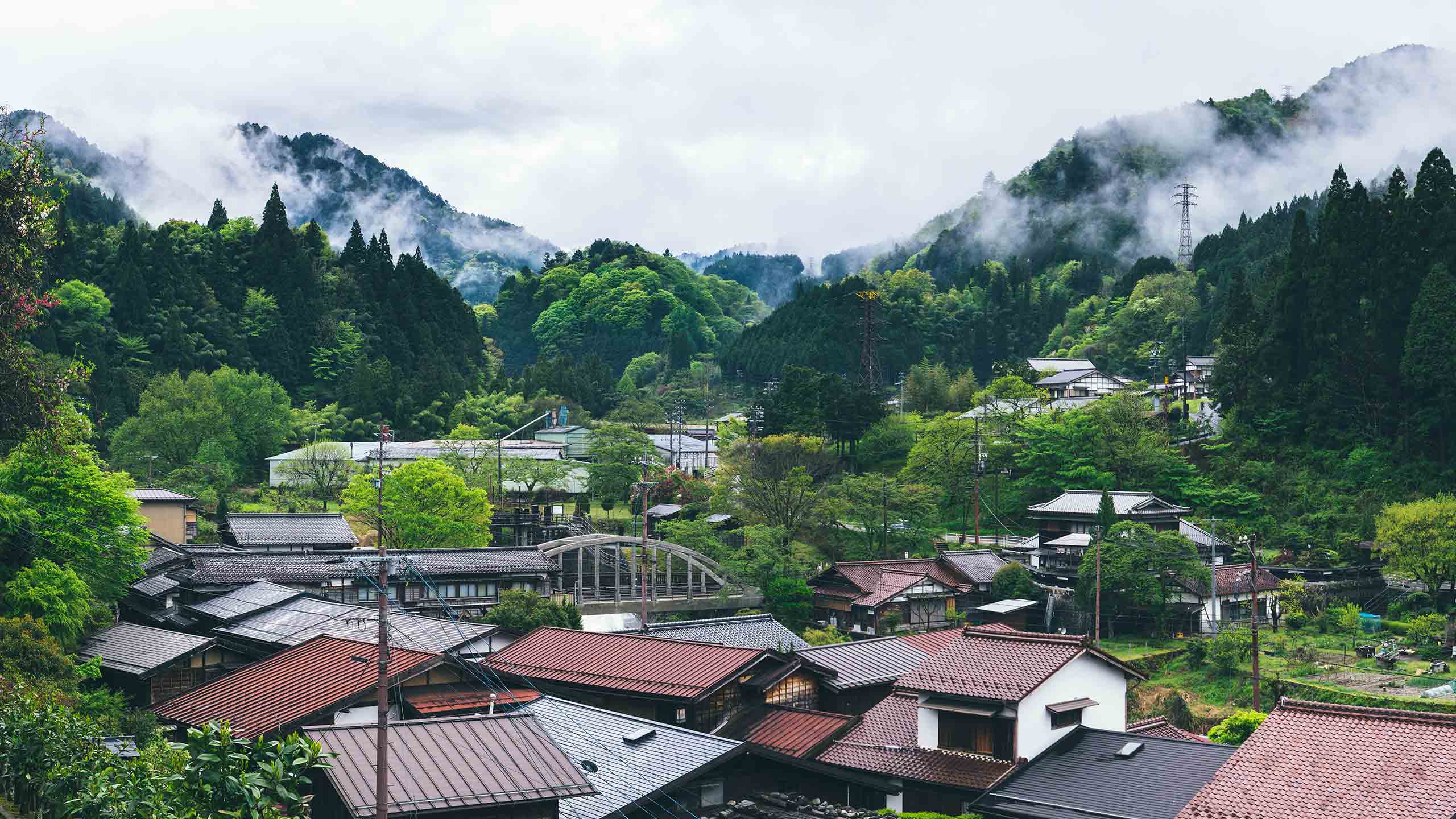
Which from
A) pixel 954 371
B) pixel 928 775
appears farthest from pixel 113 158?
pixel 928 775

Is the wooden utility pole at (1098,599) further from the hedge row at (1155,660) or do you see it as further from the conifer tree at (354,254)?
the conifer tree at (354,254)

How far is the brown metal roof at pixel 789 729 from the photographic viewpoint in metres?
23.0

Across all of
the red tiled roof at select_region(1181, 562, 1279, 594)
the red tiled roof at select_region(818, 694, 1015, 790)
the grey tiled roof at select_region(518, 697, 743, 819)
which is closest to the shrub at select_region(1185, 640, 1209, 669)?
the red tiled roof at select_region(1181, 562, 1279, 594)

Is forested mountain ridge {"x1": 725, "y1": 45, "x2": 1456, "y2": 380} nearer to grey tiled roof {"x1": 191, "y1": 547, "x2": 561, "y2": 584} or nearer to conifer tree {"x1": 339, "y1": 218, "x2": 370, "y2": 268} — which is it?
conifer tree {"x1": 339, "y1": 218, "x2": 370, "y2": 268}

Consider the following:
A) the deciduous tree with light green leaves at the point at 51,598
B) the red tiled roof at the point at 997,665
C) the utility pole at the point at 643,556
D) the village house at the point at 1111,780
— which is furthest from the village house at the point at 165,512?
the village house at the point at 1111,780

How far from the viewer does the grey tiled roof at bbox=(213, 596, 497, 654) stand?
90.8 ft

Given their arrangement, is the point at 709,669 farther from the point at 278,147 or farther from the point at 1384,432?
the point at 278,147

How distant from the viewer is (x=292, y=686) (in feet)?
75.0

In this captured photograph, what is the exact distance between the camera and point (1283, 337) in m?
53.8

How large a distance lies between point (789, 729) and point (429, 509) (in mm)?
23776

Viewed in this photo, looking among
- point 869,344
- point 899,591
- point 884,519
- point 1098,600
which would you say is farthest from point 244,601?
point 869,344

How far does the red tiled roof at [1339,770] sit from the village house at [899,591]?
24.7 meters

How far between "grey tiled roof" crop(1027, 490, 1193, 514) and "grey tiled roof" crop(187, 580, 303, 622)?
2737cm

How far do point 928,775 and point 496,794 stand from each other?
7861 mm
